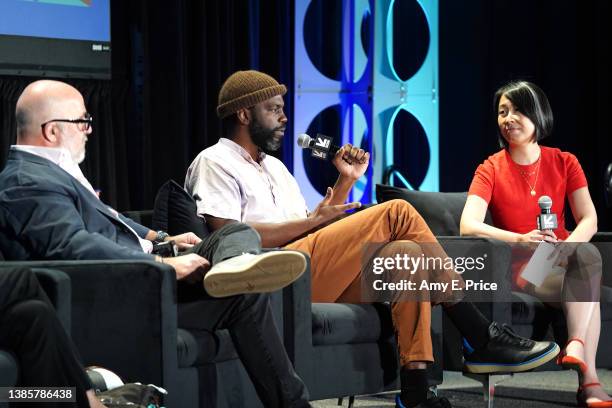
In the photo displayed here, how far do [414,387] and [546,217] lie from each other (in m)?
0.86

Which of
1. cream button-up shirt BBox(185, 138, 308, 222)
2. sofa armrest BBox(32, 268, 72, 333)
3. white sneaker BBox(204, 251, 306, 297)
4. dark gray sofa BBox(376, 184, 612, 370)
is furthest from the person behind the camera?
dark gray sofa BBox(376, 184, 612, 370)

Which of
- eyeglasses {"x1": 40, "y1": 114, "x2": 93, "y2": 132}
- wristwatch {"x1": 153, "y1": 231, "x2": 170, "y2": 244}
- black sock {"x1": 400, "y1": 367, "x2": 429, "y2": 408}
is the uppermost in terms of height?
eyeglasses {"x1": 40, "y1": 114, "x2": 93, "y2": 132}

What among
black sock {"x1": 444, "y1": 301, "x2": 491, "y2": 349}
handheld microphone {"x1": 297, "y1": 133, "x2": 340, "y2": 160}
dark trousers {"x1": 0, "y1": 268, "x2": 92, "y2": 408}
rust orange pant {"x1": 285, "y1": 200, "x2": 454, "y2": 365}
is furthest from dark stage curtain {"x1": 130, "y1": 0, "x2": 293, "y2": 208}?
dark trousers {"x1": 0, "y1": 268, "x2": 92, "y2": 408}

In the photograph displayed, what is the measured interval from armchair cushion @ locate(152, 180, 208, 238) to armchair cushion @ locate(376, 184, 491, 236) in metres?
1.06

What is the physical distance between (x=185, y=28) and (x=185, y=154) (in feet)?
1.94

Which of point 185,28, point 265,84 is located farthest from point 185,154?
point 265,84

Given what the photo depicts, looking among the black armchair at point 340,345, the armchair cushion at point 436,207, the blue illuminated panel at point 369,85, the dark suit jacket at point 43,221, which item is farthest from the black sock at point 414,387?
the blue illuminated panel at point 369,85

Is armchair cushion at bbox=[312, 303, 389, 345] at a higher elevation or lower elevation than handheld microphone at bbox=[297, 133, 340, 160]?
lower

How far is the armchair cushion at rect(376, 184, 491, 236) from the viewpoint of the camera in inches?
156

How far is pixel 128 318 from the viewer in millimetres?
2506

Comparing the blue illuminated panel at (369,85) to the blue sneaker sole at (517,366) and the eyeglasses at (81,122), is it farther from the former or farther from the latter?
the eyeglasses at (81,122)

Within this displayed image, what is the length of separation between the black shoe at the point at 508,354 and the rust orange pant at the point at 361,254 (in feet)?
0.75

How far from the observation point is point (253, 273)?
247 centimetres

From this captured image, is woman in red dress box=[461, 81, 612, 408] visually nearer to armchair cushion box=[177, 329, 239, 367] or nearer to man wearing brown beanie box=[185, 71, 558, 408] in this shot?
man wearing brown beanie box=[185, 71, 558, 408]
